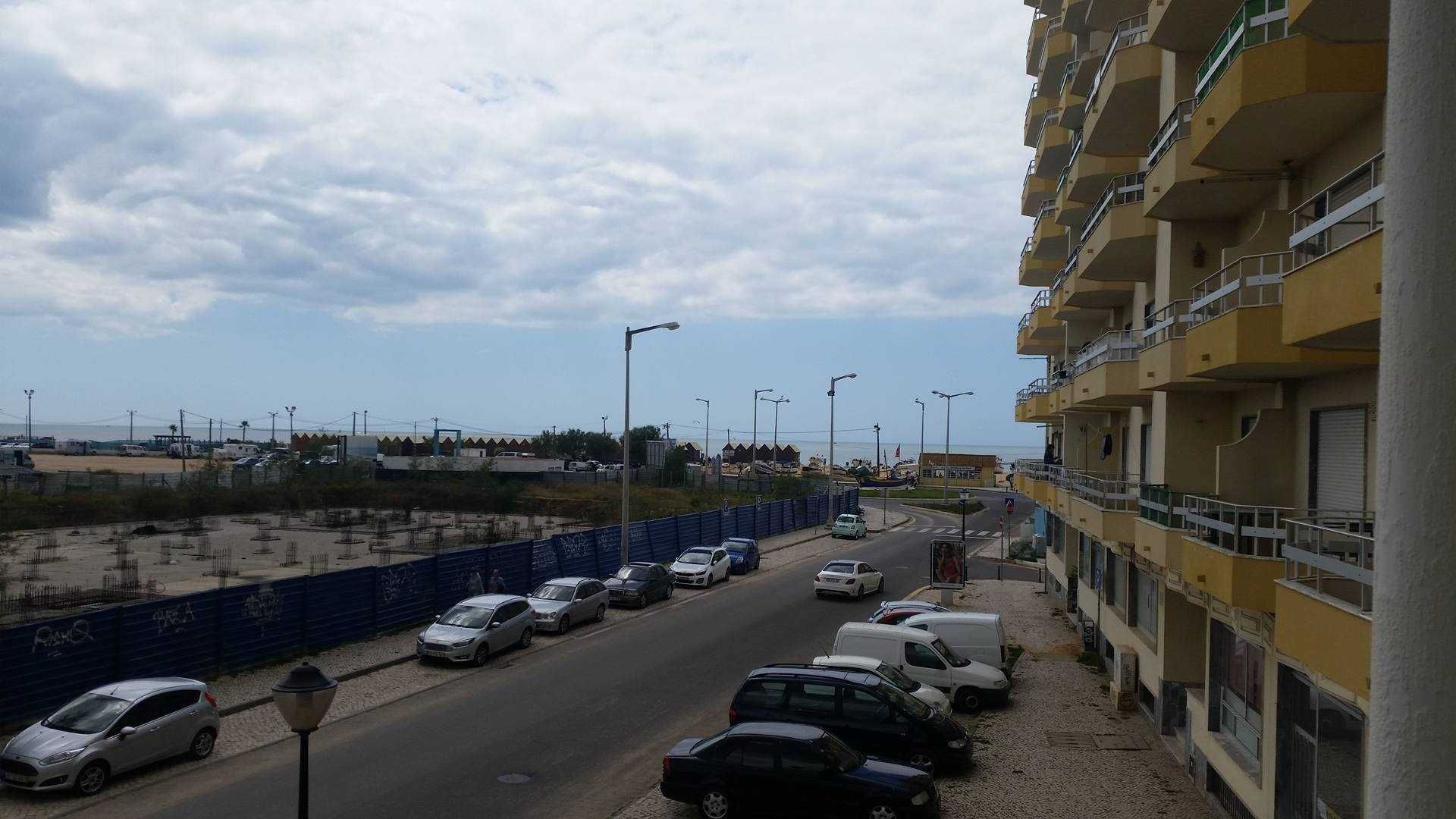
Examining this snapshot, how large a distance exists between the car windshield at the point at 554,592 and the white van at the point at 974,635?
33.3 feet

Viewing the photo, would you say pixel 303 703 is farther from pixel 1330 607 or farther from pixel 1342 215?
pixel 1342 215

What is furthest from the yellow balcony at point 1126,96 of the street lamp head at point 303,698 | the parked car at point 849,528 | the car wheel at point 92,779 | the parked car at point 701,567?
the parked car at point 849,528

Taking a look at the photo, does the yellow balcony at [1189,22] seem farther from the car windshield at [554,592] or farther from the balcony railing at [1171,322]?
the car windshield at [554,592]

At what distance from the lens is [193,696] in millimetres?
15438

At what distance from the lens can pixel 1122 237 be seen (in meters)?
18.2

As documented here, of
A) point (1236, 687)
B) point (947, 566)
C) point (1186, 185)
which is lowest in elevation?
point (947, 566)

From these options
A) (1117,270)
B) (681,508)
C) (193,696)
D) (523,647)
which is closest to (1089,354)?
(1117,270)

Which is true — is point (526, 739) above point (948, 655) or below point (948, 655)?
below

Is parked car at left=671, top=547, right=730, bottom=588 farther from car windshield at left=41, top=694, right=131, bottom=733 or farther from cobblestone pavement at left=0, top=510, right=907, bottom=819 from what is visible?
car windshield at left=41, top=694, right=131, bottom=733

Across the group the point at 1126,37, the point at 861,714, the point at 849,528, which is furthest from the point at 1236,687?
the point at 849,528

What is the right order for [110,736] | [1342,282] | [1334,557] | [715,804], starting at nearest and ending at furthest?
[1342,282] < [1334,557] < [715,804] < [110,736]

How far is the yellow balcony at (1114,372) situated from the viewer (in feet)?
60.3

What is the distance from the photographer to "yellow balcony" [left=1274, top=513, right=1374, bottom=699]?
23.1 feet

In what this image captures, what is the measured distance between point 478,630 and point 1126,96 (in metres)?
18.2
